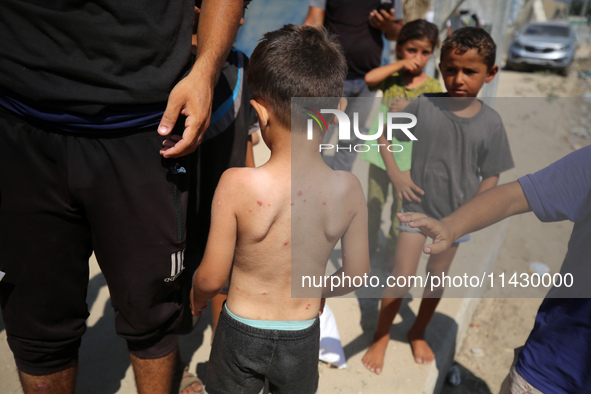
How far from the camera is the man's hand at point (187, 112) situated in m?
1.47

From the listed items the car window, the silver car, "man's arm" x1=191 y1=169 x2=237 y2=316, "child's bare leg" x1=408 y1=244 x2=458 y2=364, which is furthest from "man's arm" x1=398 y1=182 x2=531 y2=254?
the car window

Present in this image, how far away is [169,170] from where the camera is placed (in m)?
1.58

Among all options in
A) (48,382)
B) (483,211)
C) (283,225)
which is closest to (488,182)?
(483,211)

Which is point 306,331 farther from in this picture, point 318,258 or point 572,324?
point 572,324

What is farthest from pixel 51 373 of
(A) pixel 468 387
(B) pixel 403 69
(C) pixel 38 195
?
(B) pixel 403 69

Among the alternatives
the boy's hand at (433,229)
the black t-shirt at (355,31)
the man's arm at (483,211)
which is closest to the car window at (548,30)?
the black t-shirt at (355,31)

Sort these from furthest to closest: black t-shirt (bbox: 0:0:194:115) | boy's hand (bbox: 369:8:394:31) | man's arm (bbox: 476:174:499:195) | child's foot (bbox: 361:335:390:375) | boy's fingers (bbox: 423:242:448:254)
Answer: boy's hand (bbox: 369:8:394:31) < child's foot (bbox: 361:335:390:375) < man's arm (bbox: 476:174:499:195) < boy's fingers (bbox: 423:242:448:254) < black t-shirt (bbox: 0:0:194:115)

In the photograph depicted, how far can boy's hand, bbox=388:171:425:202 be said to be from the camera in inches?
95.0

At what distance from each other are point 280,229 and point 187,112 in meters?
0.49

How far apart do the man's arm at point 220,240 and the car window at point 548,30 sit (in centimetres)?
1809

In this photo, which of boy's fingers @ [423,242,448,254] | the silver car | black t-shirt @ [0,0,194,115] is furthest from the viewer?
the silver car

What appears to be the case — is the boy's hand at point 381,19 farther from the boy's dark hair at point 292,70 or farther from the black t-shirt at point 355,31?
the boy's dark hair at point 292,70

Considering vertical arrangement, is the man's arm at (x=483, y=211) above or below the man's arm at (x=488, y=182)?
above

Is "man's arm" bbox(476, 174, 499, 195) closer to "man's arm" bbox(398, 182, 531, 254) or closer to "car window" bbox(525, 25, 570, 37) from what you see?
"man's arm" bbox(398, 182, 531, 254)
